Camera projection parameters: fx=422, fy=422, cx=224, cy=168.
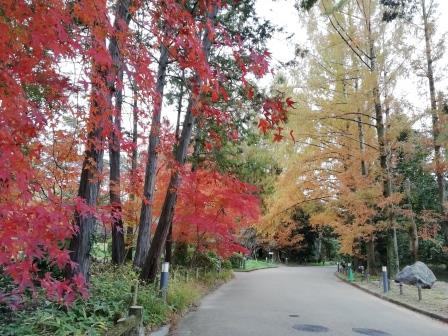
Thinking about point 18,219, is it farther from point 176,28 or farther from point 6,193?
point 176,28

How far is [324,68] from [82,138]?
16008 millimetres

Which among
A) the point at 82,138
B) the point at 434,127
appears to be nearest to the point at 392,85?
the point at 434,127

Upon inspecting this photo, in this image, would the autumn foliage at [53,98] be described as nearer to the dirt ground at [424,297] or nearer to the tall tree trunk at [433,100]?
the dirt ground at [424,297]

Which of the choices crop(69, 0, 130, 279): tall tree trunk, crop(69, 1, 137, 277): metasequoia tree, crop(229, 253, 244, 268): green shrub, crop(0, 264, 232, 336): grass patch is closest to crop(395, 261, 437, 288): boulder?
crop(0, 264, 232, 336): grass patch

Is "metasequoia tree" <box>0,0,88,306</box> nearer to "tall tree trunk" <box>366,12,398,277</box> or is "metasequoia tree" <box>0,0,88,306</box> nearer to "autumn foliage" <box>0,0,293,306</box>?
"autumn foliage" <box>0,0,293,306</box>

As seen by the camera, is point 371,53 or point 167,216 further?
point 371,53

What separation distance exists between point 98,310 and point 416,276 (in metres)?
13.6

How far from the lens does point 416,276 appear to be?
16.5 metres

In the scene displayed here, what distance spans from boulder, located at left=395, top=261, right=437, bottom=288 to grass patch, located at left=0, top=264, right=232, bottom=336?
9.46 metres

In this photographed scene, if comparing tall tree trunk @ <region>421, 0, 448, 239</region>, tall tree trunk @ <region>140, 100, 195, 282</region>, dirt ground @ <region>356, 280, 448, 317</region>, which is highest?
tall tree trunk @ <region>421, 0, 448, 239</region>

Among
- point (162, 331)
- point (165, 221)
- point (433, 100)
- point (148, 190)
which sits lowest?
point (162, 331)

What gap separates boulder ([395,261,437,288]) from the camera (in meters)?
16.5

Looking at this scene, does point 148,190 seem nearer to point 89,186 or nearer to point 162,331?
point 89,186

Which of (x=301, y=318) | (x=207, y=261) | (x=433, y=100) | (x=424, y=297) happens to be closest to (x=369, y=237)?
(x=424, y=297)
